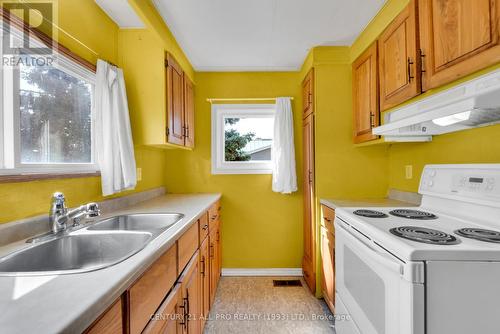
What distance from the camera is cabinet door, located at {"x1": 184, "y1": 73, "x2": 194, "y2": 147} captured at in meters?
2.38

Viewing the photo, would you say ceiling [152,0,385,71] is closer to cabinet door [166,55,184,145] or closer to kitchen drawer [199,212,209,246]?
cabinet door [166,55,184,145]

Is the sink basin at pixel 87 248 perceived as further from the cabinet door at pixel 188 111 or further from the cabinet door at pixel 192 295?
the cabinet door at pixel 188 111

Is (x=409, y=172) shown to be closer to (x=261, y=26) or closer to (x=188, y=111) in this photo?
(x=261, y=26)

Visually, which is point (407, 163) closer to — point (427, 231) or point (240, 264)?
point (427, 231)

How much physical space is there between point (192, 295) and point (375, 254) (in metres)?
1.01

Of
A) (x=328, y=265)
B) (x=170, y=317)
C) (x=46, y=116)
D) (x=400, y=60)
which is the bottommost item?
(x=328, y=265)

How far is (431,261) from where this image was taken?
2.75 ft

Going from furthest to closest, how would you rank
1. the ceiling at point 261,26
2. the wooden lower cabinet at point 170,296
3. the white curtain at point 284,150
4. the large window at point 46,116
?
the white curtain at point 284,150, the ceiling at point 261,26, the large window at point 46,116, the wooden lower cabinet at point 170,296

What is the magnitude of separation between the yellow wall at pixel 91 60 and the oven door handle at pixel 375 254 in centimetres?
152

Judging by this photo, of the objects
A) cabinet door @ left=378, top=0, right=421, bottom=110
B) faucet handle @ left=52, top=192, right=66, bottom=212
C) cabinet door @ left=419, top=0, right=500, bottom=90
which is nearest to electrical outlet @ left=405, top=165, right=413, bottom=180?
cabinet door @ left=378, top=0, right=421, bottom=110

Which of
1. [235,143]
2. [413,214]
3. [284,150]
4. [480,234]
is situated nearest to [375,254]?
[480,234]

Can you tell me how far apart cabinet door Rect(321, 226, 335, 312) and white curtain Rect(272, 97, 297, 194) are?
64cm

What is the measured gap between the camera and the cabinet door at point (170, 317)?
881mm

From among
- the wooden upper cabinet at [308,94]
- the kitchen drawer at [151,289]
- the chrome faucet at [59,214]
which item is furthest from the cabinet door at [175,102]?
the wooden upper cabinet at [308,94]
